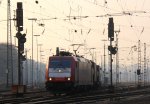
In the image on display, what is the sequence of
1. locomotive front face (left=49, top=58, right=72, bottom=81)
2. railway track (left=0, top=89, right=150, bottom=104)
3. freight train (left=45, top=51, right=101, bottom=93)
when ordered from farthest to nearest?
locomotive front face (left=49, top=58, right=72, bottom=81) → freight train (left=45, top=51, right=101, bottom=93) → railway track (left=0, top=89, right=150, bottom=104)

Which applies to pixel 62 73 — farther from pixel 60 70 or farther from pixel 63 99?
pixel 63 99

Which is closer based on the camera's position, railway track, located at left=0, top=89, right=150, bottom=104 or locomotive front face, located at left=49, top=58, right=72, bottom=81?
railway track, located at left=0, top=89, right=150, bottom=104

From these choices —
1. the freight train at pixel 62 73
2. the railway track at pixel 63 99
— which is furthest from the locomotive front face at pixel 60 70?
the railway track at pixel 63 99

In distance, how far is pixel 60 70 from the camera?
158 feet

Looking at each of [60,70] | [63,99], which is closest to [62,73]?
[60,70]

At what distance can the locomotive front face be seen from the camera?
47.7 metres

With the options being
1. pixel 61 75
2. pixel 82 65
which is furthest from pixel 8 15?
pixel 61 75

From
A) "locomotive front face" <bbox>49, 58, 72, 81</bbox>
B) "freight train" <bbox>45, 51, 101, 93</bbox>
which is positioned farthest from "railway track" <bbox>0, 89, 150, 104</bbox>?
"locomotive front face" <bbox>49, 58, 72, 81</bbox>

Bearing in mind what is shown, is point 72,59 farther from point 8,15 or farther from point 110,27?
point 8,15

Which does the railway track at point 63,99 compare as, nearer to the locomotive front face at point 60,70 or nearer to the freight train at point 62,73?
the freight train at point 62,73

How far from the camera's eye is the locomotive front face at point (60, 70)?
Answer: 47656 mm

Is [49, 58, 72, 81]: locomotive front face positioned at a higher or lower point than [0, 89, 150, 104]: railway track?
higher

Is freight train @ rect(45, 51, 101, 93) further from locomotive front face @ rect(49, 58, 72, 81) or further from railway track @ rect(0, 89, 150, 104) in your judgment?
railway track @ rect(0, 89, 150, 104)

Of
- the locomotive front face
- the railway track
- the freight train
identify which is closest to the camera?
the railway track
